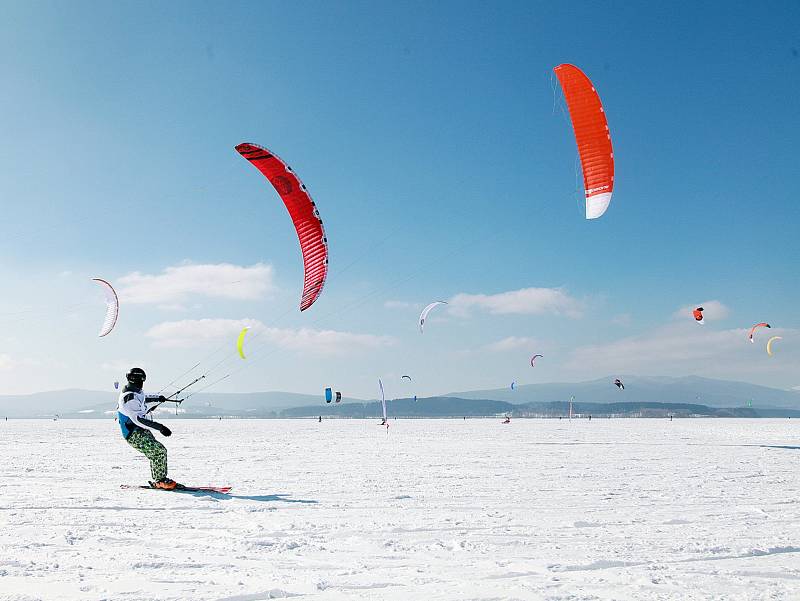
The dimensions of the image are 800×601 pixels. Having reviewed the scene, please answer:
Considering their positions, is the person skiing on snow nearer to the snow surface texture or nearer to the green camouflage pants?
the green camouflage pants

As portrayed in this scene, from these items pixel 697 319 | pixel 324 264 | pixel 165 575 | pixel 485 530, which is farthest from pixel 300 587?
pixel 697 319

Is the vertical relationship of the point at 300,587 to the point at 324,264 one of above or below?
below

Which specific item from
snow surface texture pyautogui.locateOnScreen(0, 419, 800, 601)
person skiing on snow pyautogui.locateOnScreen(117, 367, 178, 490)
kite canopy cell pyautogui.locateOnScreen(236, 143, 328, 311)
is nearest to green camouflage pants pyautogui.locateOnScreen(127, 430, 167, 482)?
person skiing on snow pyautogui.locateOnScreen(117, 367, 178, 490)

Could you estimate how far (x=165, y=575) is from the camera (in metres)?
4.72

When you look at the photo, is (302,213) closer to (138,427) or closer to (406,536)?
(138,427)

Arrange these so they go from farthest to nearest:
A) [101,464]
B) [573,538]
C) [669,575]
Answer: [101,464] < [573,538] < [669,575]

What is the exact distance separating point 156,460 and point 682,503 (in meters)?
8.04

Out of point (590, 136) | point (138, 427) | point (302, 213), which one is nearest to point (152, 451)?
point (138, 427)

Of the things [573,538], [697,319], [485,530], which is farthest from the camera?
[697,319]

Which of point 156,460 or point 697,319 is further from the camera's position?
point 697,319

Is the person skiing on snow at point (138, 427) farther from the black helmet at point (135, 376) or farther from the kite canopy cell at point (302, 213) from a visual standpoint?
the kite canopy cell at point (302, 213)

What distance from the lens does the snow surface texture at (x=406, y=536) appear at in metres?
4.49

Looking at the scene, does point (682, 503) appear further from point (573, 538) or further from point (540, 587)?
point (540, 587)

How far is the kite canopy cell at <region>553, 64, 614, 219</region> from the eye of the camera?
13.8m
